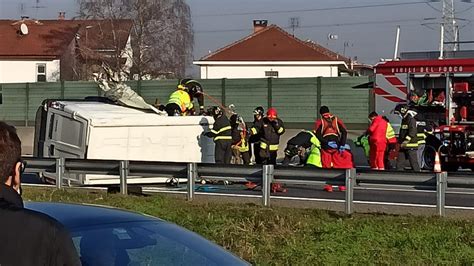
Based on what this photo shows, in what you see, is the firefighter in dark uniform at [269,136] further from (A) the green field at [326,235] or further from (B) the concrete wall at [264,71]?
(B) the concrete wall at [264,71]

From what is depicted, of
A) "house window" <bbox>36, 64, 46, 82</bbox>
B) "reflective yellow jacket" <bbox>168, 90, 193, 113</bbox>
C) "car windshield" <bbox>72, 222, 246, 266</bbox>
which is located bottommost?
"car windshield" <bbox>72, 222, 246, 266</bbox>

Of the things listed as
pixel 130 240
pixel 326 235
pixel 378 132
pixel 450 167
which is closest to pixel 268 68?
pixel 450 167

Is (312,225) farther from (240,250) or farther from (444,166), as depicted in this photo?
(444,166)

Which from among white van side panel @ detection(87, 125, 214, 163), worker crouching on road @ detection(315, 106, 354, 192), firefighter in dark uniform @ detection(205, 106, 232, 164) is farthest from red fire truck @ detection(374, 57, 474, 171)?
white van side panel @ detection(87, 125, 214, 163)

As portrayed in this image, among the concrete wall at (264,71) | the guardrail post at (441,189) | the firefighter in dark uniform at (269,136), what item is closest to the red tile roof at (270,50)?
the concrete wall at (264,71)

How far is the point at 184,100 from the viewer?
20.0m

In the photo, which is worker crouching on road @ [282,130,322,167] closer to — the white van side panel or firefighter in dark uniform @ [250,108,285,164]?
firefighter in dark uniform @ [250,108,285,164]

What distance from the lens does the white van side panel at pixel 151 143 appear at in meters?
17.7

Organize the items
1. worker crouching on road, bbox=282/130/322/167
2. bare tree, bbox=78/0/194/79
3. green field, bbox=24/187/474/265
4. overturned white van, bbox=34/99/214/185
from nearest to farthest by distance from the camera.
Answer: green field, bbox=24/187/474/265 → worker crouching on road, bbox=282/130/322/167 → overturned white van, bbox=34/99/214/185 → bare tree, bbox=78/0/194/79

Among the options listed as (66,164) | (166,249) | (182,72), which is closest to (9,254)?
(166,249)

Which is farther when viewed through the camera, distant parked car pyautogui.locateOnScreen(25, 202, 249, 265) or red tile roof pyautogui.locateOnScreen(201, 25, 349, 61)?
red tile roof pyautogui.locateOnScreen(201, 25, 349, 61)

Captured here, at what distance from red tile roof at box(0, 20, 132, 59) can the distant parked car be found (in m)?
58.2

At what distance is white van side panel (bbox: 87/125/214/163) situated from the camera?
58.0ft

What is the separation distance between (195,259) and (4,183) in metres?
1.33
